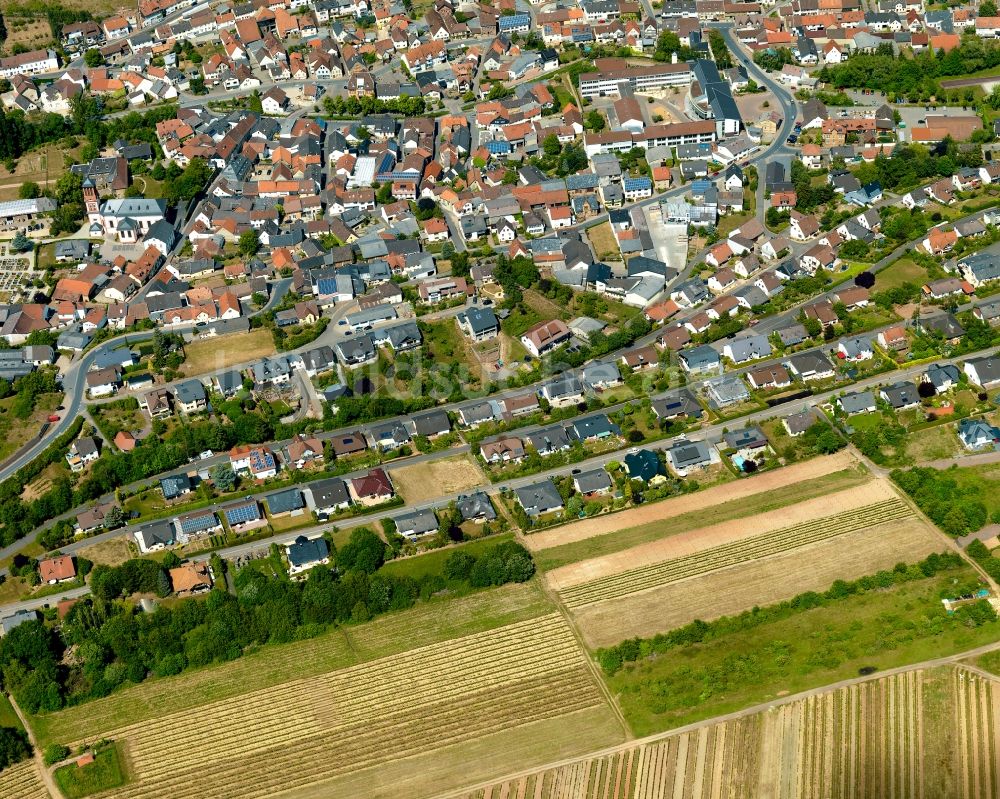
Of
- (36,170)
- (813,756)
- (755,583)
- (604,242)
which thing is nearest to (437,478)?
(755,583)

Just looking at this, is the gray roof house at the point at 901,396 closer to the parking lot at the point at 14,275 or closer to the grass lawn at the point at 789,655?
the grass lawn at the point at 789,655

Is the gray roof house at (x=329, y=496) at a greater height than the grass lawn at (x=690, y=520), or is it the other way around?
the gray roof house at (x=329, y=496)

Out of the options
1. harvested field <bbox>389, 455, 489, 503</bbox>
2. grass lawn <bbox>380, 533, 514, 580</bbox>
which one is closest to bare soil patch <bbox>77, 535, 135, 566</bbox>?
grass lawn <bbox>380, 533, 514, 580</bbox>

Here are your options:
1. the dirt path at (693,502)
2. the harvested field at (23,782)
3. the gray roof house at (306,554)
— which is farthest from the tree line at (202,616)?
the harvested field at (23,782)

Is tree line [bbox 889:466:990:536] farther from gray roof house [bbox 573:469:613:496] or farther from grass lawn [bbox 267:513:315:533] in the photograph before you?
grass lawn [bbox 267:513:315:533]

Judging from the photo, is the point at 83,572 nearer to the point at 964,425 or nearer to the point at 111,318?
the point at 111,318

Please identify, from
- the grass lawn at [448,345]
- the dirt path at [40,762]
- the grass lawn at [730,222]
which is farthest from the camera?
the grass lawn at [730,222]
